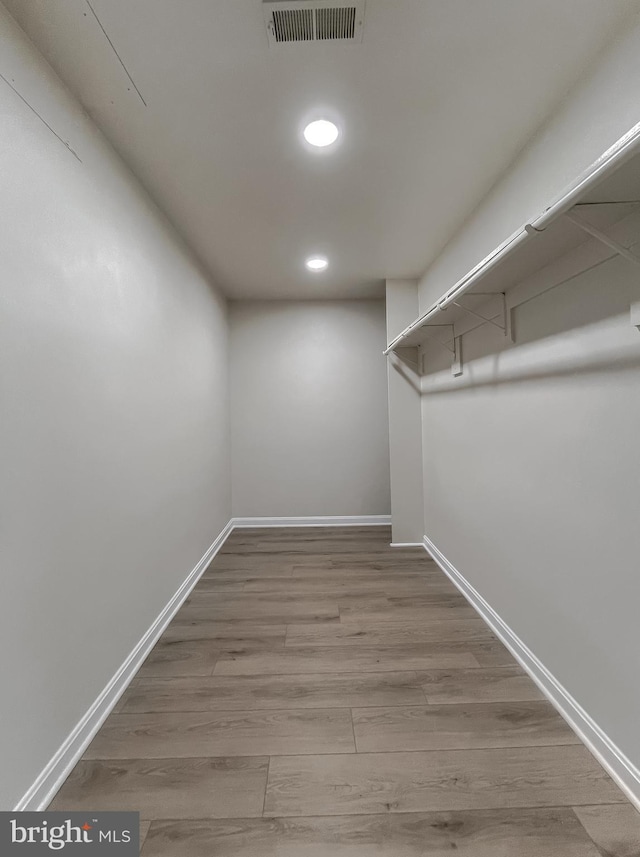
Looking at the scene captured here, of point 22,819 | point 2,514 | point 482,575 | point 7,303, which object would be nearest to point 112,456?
point 2,514

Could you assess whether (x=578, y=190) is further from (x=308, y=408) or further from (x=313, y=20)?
(x=308, y=408)

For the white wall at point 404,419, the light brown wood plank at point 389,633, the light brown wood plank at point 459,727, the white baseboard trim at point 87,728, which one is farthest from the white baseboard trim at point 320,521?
the light brown wood plank at point 459,727

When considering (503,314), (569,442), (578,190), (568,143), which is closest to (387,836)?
(569,442)

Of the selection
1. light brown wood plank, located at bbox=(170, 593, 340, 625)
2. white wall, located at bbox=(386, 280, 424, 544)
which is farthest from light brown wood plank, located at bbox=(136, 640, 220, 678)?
white wall, located at bbox=(386, 280, 424, 544)

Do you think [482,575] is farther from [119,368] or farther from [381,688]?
[119,368]

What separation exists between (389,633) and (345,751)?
0.88 metres

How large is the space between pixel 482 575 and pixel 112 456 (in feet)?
7.20

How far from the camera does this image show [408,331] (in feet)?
9.34

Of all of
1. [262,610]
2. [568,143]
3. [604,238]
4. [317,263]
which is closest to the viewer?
[604,238]

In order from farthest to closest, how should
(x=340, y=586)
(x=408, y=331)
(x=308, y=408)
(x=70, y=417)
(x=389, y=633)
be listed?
1. (x=308, y=408)
2. (x=340, y=586)
3. (x=408, y=331)
4. (x=389, y=633)
5. (x=70, y=417)

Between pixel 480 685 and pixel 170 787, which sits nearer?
pixel 170 787

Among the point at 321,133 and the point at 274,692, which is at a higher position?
the point at 321,133

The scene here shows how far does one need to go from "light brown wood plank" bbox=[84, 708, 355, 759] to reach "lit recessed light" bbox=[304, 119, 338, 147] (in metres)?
2.49

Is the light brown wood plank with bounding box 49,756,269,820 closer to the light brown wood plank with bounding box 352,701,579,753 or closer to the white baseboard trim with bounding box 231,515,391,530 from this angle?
the light brown wood plank with bounding box 352,701,579,753
